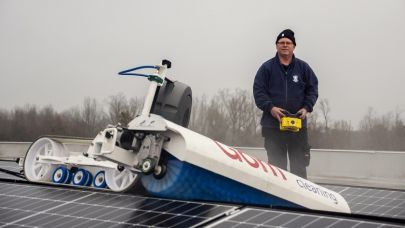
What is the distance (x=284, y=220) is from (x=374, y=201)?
2.02m

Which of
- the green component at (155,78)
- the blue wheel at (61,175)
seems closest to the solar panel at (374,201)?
the green component at (155,78)

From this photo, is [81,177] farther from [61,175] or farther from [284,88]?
[284,88]

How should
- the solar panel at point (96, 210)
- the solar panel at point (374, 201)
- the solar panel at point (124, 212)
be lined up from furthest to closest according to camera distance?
the solar panel at point (374, 201), the solar panel at point (96, 210), the solar panel at point (124, 212)

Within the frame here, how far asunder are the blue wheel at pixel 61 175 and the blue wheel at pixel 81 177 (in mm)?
58

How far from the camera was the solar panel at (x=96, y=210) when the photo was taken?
8.65ft

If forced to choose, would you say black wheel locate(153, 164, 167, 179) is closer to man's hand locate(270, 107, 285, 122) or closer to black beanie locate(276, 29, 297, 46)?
man's hand locate(270, 107, 285, 122)

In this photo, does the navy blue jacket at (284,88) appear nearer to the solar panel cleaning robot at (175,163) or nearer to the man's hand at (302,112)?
the man's hand at (302,112)

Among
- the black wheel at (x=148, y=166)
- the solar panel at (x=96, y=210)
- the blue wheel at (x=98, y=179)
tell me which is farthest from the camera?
the blue wheel at (x=98, y=179)

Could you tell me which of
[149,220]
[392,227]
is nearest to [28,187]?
[149,220]

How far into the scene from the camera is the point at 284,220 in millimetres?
2459

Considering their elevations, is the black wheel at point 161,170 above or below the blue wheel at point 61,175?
above

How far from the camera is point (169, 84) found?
146 inches

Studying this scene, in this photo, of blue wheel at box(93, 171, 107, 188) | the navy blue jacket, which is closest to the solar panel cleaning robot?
blue wheel at box(93, 171, 107, 188)

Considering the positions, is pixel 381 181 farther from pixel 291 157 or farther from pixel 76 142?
pixel 76 142
